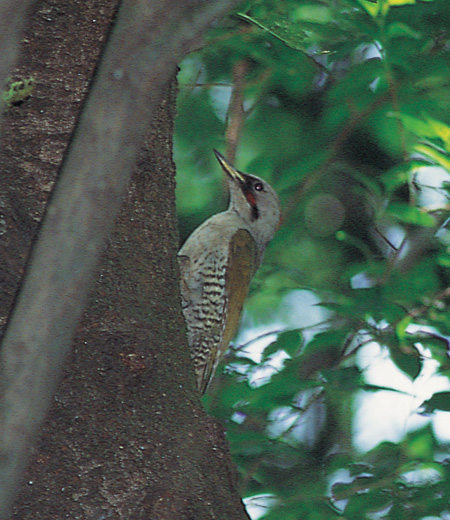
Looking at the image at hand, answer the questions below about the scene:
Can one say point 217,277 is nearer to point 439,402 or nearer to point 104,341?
point 439,402

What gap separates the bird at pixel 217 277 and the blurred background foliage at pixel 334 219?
0.08 m

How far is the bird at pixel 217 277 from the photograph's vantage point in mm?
2521

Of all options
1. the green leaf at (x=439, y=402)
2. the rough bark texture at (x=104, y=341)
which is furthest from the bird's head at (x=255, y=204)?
the rough bark texture at (x=104, y=341)

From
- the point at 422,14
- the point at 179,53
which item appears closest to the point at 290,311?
the point at 422,14

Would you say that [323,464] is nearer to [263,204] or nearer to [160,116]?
[263,204]

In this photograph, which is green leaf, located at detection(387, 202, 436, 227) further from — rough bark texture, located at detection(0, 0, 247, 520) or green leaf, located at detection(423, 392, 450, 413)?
rough bark texture, located at detection(0, 0, 247, 520)

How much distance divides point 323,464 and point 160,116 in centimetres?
133

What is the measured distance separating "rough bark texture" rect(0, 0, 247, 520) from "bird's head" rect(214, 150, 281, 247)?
4.87 feet

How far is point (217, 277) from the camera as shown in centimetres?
258

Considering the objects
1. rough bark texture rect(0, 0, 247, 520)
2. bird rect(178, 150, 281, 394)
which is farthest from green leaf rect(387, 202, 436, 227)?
rough bark texture rect(0, 0, 247, 520)

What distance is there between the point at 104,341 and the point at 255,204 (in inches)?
70.1

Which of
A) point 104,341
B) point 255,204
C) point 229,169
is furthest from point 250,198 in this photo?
point 104,341

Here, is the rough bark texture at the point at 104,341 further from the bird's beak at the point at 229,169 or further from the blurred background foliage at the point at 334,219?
the bird's beak at the point at 229,169

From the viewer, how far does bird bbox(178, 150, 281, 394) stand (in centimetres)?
252
